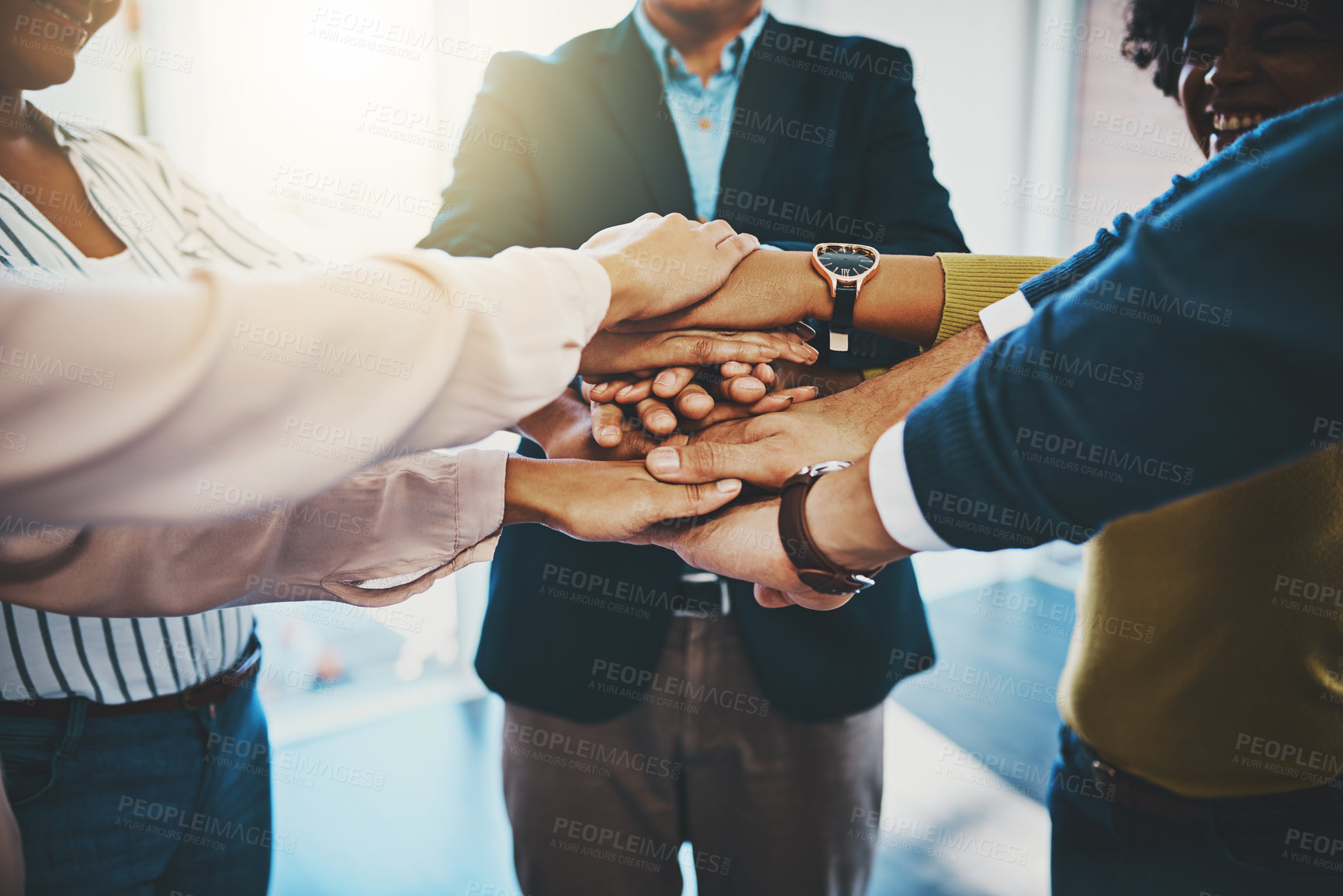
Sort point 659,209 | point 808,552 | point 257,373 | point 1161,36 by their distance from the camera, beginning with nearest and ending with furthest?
point 257,373
point 808,552
point 659,209
point 1161,36

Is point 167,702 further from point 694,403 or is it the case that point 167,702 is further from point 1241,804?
point 1241,804

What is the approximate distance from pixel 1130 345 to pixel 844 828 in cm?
111

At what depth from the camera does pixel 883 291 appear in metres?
1.18

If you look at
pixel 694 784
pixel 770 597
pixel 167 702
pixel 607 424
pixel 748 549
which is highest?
pixel 607 424

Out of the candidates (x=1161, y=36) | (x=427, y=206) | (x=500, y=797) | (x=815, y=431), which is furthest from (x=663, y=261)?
(x=500, y=797)

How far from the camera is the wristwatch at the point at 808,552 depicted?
904mm

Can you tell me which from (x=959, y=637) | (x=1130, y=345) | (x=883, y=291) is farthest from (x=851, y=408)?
(x=959, y=637)

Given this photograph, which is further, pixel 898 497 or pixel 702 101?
pixel 702 101

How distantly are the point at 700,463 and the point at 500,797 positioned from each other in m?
2.29

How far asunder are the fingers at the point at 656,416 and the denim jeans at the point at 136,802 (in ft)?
2.72

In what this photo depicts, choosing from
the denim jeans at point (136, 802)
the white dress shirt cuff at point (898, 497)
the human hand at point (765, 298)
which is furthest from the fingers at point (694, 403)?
the denim jeans at point (136, 802)

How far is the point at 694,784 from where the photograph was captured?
1427 millimetres

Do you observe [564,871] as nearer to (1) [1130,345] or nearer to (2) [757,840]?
(2) [757,840]

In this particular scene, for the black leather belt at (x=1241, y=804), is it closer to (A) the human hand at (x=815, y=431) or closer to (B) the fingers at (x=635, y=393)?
(A) the human hand at (x=815, y=431)
